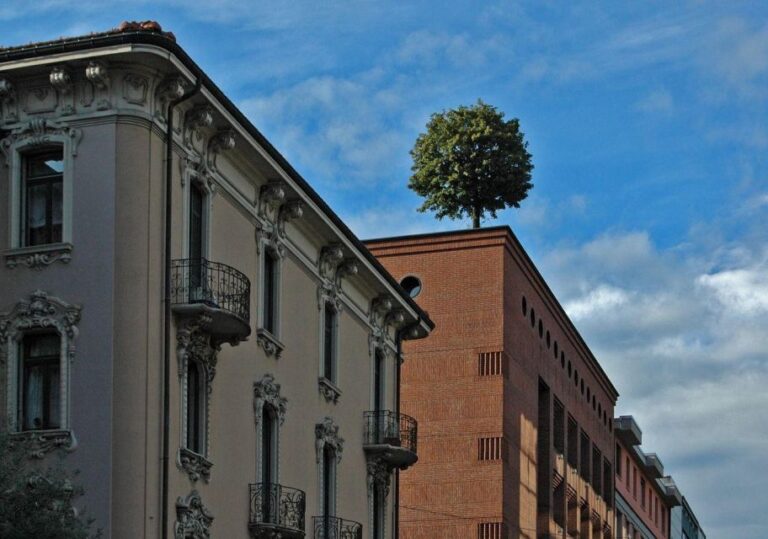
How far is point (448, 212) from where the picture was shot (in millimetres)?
74625

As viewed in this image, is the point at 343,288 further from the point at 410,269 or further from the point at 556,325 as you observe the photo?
the point at 556,325

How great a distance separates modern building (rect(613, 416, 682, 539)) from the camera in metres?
94.9

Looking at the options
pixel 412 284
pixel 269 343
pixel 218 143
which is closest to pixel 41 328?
pixel 218 143

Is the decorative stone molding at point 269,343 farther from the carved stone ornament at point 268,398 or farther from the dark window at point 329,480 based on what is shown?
the dark window at point 329,480

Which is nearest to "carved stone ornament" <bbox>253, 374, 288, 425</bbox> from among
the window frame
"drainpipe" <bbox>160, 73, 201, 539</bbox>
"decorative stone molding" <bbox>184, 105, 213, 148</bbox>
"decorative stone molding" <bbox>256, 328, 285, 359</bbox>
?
"decorative stone molding" <bbox>256, 328, 285, 359</bbox>

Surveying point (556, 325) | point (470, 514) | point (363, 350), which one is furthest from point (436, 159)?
point (363, 350)

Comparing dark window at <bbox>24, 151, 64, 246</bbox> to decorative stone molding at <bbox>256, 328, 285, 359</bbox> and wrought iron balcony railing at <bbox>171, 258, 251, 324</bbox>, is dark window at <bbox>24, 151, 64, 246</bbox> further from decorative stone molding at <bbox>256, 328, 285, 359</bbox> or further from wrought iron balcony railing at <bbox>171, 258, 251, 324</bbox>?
decorative stone molding at <bbox>256, 328, 285, 359</bbox>

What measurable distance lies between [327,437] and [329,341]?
109 inches

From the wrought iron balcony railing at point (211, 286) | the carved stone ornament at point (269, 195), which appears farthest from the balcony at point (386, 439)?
the wrought iron balcony railing at point (211, 286)

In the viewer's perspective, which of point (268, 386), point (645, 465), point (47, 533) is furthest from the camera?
point (645, 465)

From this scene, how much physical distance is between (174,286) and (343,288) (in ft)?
39.6

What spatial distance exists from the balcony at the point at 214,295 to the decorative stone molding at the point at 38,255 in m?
2.12

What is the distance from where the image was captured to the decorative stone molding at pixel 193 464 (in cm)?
3231

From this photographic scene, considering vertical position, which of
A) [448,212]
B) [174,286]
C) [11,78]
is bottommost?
[174,286]
